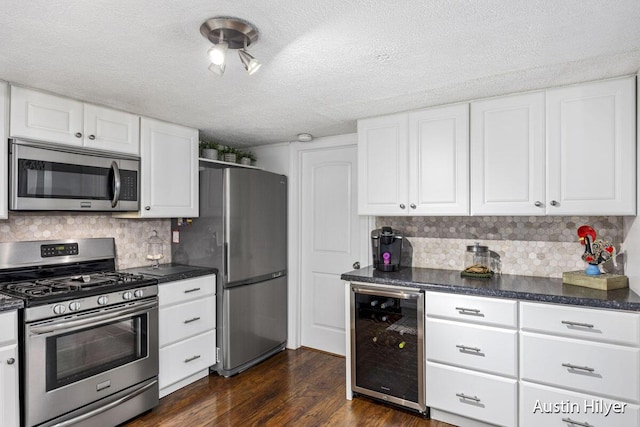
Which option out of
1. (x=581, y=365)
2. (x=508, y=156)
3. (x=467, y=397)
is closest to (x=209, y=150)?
(x=508, y=156)

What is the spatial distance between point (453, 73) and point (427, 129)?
66 cm

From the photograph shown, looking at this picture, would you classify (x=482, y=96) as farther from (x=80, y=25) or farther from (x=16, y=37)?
(x=16, y=37)

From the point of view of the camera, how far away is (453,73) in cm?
207

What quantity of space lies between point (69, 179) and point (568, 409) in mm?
3313

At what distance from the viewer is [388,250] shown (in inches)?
115

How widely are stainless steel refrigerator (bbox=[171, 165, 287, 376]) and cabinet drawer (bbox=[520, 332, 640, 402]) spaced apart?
2.14 meters

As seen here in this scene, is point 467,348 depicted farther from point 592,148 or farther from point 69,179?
point 69,179

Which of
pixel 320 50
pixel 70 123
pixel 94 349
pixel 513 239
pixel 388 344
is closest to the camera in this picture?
pixel 320 50

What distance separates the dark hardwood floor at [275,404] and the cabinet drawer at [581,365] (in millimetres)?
746

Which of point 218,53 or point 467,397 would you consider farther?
point 467,397

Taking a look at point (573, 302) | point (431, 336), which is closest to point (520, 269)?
point (573, 302)

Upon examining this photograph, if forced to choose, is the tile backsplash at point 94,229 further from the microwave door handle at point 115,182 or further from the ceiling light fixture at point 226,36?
the ceiling light fixture at point 226,36

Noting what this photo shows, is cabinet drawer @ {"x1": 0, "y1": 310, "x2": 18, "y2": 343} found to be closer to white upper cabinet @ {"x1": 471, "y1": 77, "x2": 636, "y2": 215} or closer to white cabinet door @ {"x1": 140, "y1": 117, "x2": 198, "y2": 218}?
white cabinet door @ {"x1": 140, "y1": 117, "x2": 198, "y2": 218}

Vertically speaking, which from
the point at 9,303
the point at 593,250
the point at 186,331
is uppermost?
the point at 593,250
